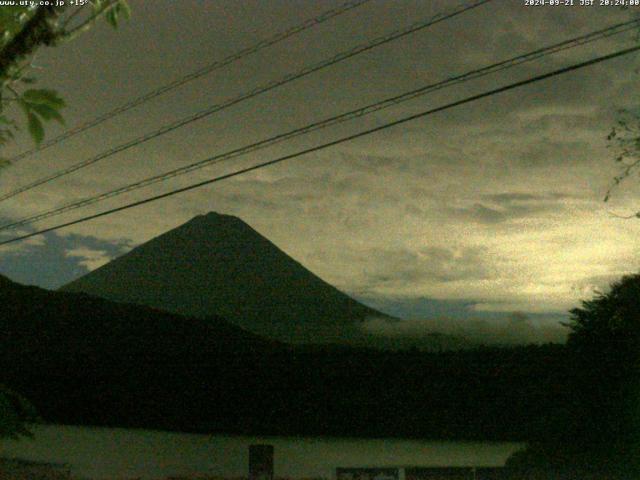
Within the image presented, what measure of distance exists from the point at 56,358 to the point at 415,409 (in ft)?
42.0

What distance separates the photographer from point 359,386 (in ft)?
73.0

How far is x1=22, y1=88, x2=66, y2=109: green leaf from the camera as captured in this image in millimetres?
Result: 3057

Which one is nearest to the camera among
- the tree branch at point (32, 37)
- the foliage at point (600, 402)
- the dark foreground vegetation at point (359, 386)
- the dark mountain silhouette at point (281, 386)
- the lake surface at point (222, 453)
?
the tree branch at point (32, 37)

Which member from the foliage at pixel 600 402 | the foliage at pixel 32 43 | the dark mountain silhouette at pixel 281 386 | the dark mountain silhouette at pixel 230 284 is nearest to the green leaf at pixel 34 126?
the foliage at pixel 32 43

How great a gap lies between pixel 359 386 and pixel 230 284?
268ft

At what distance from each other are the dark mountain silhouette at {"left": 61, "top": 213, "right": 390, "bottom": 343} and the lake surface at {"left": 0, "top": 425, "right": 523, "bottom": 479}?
55.5m

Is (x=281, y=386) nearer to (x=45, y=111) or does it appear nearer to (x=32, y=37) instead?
(x=45, y=111)

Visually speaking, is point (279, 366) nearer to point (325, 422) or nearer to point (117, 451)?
point (325, 422)

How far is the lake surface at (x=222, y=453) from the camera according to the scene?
20.1 metres

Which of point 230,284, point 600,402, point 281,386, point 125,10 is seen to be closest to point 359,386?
point 281,386

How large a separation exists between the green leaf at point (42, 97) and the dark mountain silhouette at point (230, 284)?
242ft

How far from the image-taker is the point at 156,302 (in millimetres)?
97938

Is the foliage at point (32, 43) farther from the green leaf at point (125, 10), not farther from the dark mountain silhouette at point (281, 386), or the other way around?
the dark mountain silhouette at point (281, 386)

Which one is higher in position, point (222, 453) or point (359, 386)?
point (359, 386)
